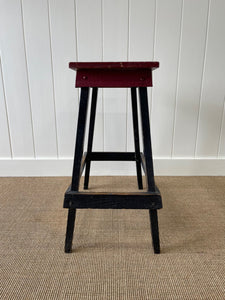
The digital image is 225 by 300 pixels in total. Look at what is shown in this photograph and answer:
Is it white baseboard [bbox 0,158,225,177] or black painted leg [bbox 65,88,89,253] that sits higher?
black painted leg [bbox 65,88,89,253]

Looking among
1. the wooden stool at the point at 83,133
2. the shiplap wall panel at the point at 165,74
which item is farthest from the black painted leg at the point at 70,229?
the shiplap wall panel at the point at 165,74

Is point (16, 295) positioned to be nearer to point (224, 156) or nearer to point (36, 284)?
point (36, 284)

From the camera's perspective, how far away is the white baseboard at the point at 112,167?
4.51ft

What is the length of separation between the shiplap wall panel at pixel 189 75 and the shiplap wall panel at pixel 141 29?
166mm

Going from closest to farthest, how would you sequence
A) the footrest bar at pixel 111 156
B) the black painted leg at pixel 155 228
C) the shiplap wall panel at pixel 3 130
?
the black painted leg at pixel 155 228 → the footrest bar at pixel 111 156 → the shiplap wall panel at pixel 3 130

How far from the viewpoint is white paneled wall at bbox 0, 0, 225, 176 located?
116cm

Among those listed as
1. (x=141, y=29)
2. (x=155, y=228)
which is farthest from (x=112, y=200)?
(x=141, y=29)

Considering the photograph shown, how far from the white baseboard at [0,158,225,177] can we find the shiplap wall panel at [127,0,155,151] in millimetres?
604

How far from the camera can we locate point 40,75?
1.24 m

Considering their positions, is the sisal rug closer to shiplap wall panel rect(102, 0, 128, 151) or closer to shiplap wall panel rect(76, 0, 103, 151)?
shiplap wall panel rect(102, 0, 128, 151)

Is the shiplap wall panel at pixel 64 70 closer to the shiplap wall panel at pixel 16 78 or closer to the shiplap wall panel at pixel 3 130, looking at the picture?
the shiplap wall panel at pixel 16 78

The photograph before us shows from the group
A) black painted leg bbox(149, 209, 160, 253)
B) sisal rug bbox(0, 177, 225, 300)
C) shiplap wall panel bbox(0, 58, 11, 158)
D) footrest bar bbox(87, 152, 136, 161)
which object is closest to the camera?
sisal rug bbox(0, 177, 225, 300)

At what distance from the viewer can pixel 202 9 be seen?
1156 millimetres

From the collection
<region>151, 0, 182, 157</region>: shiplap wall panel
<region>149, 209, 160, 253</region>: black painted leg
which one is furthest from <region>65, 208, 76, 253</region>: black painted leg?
<region>151, 0, 182, 157</region>: shiplap wall panel
